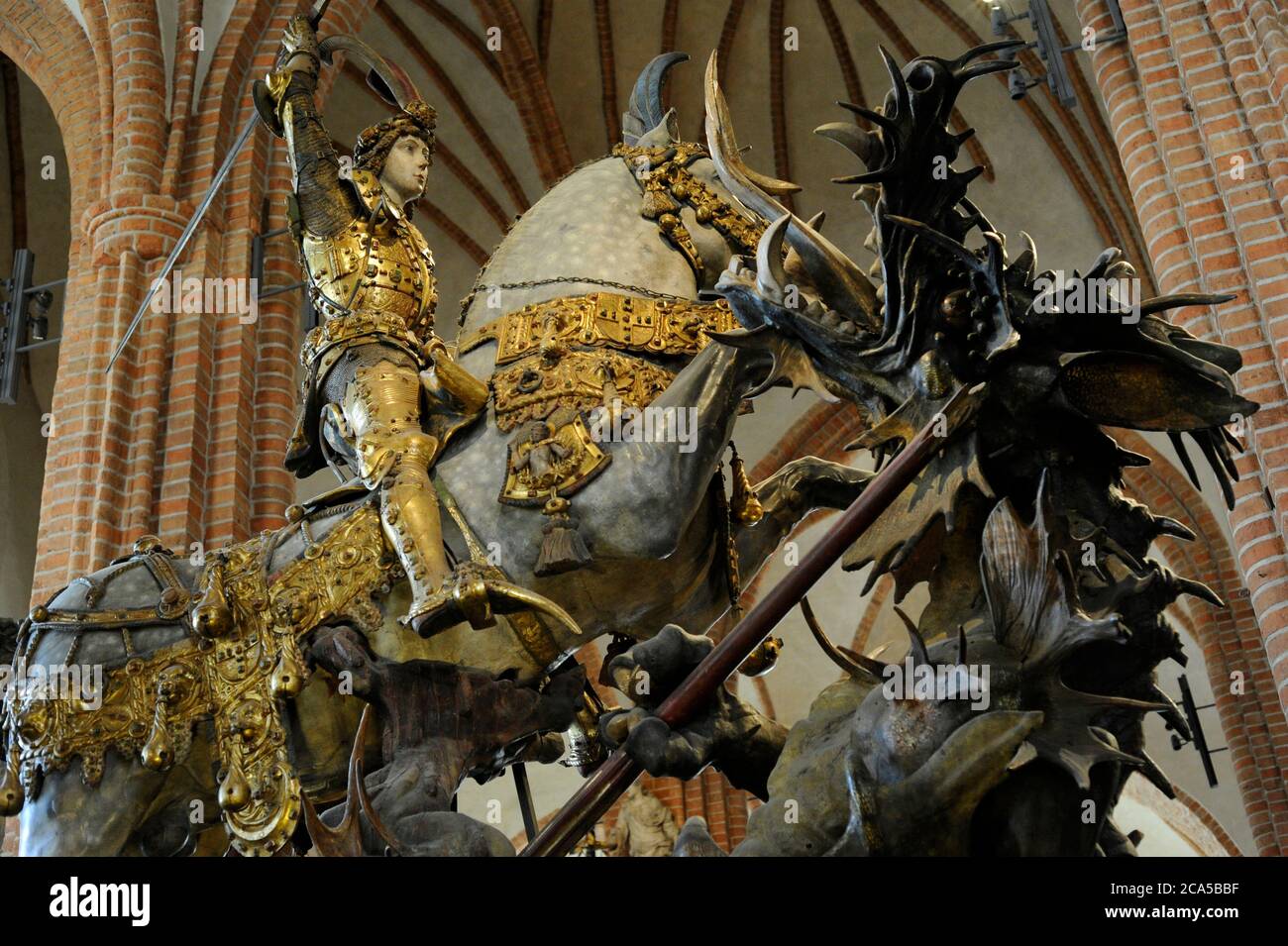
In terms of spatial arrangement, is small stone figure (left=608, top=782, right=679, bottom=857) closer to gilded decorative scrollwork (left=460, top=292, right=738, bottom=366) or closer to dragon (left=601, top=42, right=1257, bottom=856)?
gilded decorative scrollwork (left=460, top=292, right=738, bottom=366)

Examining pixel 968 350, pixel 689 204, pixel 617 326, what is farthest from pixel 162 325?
pixel 968 350

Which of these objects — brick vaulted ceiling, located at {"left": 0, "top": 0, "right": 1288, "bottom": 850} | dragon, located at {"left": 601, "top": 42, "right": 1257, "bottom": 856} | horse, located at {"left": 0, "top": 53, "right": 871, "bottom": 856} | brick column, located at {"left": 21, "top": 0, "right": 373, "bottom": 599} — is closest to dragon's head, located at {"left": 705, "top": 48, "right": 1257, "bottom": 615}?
dragon, located at {"left": 601, "top": 42, "right": 1257, "bottom": 856}

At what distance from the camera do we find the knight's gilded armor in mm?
3906

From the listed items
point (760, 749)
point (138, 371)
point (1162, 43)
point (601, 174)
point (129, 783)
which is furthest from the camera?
point (138, 371)

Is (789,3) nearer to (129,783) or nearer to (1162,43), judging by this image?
(1162,43)

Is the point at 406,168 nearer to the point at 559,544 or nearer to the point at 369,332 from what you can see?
the point at 369,332

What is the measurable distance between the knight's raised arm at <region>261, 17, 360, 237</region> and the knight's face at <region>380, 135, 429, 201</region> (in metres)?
0.13

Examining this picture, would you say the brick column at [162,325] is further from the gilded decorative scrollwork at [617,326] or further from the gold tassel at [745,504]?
the gold tassel at [745,504]

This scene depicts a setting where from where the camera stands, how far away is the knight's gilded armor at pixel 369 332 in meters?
3.91

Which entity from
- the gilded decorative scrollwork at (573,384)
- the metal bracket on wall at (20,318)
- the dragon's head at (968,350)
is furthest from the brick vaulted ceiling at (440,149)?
the dragon's head at (968,350)
